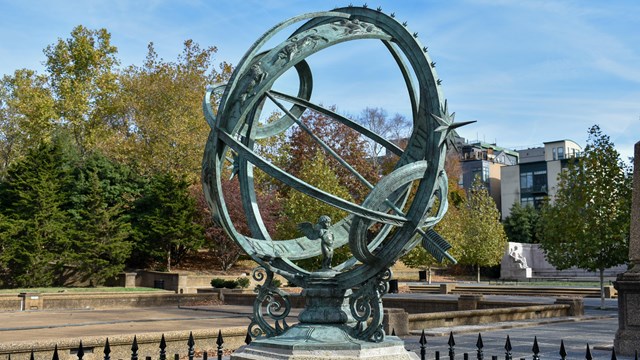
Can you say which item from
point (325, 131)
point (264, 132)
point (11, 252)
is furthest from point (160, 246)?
point (264, 132)

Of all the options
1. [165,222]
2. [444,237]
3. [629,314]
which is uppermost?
[165,222]

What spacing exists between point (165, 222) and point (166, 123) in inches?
317

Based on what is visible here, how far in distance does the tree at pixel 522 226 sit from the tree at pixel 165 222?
3383 cm

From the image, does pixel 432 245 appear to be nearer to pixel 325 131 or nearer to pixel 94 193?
pixel 94 193

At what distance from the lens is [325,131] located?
167ft

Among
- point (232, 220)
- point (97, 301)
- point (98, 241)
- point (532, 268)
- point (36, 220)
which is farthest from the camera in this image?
point (532, 268)

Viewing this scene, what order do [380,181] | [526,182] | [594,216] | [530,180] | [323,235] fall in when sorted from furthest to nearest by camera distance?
[526,182] < [530,180] < [594,216] < [323,235] < [380,181]

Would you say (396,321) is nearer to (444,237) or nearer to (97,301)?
(97,301)

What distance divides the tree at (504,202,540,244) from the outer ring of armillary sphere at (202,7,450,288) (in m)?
58.2

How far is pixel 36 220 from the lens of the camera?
36.3 metres

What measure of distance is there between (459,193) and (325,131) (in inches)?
858

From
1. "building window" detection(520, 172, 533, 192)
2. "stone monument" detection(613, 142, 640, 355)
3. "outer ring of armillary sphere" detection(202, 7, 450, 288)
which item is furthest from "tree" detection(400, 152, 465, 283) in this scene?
"outer ring of armillary sphere" detection(202, 7, 450, 288)

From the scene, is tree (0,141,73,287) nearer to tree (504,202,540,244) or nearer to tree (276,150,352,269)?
tree (276,150,352,269)

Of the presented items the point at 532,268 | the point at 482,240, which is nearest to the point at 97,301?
the point at 482,240
